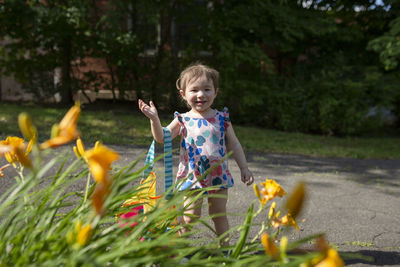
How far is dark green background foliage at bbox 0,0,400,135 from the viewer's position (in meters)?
9.17

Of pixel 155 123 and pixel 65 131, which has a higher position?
pixel 65 131

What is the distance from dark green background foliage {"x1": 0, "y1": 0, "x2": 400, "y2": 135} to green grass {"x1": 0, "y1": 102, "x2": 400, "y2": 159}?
991mm

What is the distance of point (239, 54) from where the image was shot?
30.8 feet

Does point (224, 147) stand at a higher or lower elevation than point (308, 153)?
higher

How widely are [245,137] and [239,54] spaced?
8.52 feet

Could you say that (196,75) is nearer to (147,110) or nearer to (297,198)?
(147,110)

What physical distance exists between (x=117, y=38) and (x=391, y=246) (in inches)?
304

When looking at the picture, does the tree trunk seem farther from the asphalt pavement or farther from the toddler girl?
the toddler girl

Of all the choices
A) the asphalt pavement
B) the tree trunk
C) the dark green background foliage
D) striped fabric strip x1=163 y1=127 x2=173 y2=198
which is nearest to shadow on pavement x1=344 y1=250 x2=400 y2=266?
the asphalt pavement

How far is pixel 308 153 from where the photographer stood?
22.2 feet

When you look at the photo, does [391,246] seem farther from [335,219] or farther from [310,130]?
[310,130]

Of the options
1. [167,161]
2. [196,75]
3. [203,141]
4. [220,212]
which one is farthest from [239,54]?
[167,161]

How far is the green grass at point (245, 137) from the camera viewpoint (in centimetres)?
611

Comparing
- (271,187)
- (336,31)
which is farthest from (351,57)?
(271,187)
